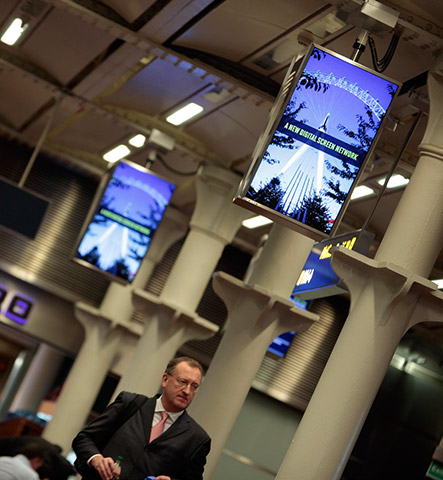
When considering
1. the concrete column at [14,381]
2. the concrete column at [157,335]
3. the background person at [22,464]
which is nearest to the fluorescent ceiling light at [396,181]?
the concrete column at [157,335]

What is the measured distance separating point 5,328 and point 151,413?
18.3 m

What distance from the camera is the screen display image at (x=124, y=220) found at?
14.9 meters

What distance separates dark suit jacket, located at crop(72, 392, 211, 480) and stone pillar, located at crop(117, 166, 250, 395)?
9.82 meters

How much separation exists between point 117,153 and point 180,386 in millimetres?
13795

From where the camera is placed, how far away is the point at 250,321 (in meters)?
11.3

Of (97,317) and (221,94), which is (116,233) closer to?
(221,94)

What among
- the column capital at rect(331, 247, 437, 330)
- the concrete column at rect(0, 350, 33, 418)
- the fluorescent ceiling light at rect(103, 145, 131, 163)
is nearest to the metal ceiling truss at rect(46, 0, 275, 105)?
the column capital at rect(331, 247, 437, 330)

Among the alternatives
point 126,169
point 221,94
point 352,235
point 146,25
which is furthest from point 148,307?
point 352,235

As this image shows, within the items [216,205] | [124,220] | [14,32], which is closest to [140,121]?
[124,220]

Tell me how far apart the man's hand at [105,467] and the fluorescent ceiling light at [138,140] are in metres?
11.5

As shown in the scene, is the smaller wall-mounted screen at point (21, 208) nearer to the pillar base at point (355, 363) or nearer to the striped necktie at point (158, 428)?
the pillar base at point (355, 363)

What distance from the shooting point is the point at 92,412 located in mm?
22234

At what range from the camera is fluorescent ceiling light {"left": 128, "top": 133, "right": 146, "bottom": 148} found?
15.9 meters

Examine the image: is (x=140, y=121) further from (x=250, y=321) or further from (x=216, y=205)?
(x=250, y=321)
